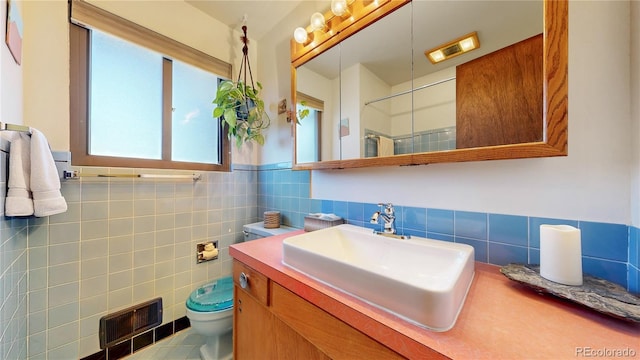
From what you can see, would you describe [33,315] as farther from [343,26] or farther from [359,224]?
[343,26]

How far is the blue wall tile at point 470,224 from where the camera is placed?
0.80 m

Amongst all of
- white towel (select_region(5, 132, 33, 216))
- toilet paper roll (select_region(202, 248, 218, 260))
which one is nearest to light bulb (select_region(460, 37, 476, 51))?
white towel (select_region(5, 132, 33, 216))

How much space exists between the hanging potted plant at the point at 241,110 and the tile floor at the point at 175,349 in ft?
4.48

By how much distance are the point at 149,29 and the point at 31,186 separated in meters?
1.10

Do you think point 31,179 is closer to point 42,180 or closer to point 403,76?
point 42,180

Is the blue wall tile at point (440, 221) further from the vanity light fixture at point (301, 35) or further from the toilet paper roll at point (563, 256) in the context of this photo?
the vanity light fixture at point (301, 35)

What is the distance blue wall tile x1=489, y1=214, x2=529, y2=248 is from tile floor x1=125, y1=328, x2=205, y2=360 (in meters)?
1.72

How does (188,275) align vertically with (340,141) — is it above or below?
below

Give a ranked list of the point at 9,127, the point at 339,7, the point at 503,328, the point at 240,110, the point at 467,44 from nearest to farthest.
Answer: the point at 503,328 < the point at 9,127 < the point at 467,44 < the point at 339,7 < the point at 240,110

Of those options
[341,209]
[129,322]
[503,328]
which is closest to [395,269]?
[503,328]

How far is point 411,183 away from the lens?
98 centimetres

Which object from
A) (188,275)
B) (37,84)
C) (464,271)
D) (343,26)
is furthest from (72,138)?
(464,271)

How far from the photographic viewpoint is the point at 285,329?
0.71 m

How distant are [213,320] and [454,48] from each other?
1745 mm
